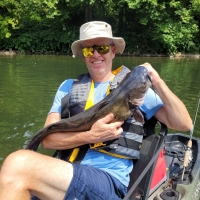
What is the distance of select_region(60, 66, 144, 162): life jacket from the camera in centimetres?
257

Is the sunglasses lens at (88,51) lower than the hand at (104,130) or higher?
higher

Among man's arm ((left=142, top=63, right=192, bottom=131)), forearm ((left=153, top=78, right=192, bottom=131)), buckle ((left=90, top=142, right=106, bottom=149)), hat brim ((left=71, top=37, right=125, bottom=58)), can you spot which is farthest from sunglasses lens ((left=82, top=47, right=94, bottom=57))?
buckle ((left=90, top=142, right=106, bottom=149))

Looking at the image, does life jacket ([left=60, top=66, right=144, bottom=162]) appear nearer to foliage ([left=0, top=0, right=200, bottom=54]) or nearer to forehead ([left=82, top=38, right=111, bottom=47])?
forehead ([left=82, top=38, right=111, bottom=47])

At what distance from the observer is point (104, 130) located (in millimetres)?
2482

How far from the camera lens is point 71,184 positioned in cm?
223

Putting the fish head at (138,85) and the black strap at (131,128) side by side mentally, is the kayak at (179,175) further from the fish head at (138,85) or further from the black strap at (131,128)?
the fish head at (138,85)

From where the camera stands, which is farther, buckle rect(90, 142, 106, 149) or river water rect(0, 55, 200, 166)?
river water rect(0, 55, 200, 166)

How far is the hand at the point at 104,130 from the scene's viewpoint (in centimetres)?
248

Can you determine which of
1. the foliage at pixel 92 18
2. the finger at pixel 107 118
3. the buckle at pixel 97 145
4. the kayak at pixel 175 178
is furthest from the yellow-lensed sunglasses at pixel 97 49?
the foliage at pixel 92 18

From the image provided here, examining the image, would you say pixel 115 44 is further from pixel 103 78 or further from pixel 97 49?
pixel 103 78

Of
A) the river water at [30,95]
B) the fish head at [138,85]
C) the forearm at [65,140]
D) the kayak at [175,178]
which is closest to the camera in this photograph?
the fish head at [138,85]

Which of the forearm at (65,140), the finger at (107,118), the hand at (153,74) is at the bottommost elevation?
the forearm at (65,140)

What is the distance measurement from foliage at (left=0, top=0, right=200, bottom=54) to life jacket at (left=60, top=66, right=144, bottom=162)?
70.7 ft

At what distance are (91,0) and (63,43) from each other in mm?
4226
